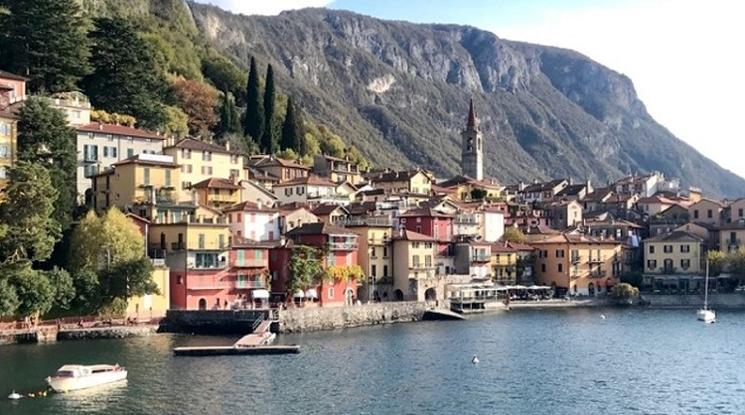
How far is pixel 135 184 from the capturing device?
81375 millimetres

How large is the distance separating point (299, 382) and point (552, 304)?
5583cm

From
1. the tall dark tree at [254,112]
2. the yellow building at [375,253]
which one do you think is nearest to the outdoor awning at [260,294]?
the yellow building at [375,253]

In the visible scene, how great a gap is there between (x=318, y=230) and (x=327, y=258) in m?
2.54

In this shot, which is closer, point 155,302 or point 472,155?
point 155,302

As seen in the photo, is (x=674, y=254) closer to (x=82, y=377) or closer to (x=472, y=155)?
(x=472, y=155)

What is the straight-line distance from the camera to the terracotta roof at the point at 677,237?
112938mm

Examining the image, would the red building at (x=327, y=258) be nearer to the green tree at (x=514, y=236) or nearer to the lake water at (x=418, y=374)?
the lake water at (x=418, y=374)

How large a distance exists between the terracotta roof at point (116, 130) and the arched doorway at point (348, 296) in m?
22.3

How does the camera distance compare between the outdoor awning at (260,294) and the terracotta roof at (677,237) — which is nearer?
the outdoor awning at (260,294)

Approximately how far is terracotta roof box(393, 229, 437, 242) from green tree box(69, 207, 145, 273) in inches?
1068

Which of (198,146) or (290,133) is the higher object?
(290,133)

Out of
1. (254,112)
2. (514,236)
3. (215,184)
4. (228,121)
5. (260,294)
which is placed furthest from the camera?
(254,112)

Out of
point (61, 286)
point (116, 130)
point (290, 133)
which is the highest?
point (290, 133)

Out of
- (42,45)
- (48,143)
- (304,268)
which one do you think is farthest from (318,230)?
(42,45)
